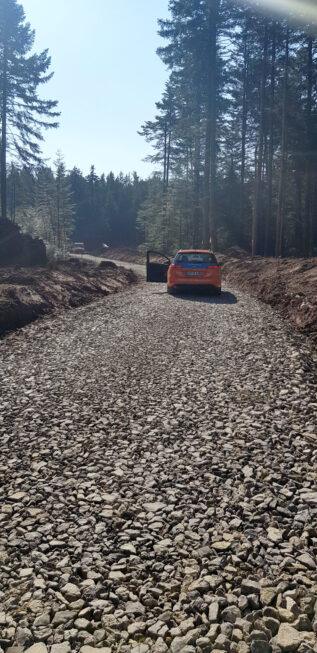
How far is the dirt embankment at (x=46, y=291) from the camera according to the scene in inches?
476

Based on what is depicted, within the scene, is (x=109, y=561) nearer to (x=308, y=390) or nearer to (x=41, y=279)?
(x=308, y=390)

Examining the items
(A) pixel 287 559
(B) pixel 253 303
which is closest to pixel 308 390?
(A) pixel 287 559

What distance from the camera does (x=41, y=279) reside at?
56.5ft

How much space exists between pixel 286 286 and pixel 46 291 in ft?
28.4

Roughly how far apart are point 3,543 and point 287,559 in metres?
1.99

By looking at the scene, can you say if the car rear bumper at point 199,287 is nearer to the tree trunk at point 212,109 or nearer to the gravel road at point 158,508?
the gravel road at point 158,508

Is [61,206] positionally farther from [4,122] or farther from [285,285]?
[285,285]

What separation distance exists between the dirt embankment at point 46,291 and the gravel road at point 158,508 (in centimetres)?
464

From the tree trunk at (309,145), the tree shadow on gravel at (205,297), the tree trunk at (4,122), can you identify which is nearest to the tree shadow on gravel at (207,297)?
the tree shadow on gravel at (205,297)

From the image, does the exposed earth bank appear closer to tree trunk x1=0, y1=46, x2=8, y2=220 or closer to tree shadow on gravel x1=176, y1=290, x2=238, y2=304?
tree shadow on gravel x1=176, y1=290, x2=238, y2=304

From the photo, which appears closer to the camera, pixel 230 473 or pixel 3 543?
pixel 3 543

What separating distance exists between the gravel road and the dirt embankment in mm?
4635

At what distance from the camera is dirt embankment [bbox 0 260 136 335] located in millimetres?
12086

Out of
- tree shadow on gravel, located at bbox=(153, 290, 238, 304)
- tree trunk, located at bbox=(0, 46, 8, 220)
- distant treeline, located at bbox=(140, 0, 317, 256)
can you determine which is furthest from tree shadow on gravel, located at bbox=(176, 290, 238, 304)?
tree trunk, located at bbox=(0, 46, 8, 220)
